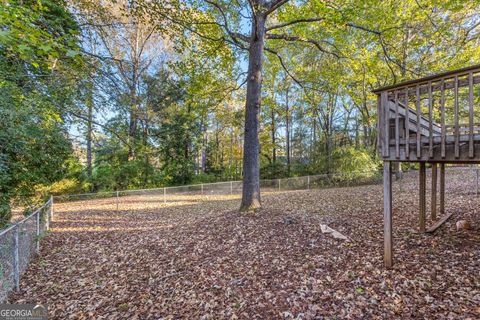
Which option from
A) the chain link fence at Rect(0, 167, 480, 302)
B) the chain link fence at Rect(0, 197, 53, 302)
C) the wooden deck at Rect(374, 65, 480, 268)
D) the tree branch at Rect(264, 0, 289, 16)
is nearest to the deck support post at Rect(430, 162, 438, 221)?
the wooden deck at Rect(374, 65, 480, 268)

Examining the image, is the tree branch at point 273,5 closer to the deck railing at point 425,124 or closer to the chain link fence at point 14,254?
the deck railing at point 425,124

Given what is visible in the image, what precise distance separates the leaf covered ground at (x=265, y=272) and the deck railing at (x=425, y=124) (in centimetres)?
164

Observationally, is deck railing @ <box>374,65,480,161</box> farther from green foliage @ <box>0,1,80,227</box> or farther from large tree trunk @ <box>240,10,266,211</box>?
green foliage @ <box>0,1,80,227</box>

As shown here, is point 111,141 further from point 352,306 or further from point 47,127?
point 352,306

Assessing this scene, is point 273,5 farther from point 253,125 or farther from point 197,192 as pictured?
point 197,192

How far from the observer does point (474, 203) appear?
5770 mm

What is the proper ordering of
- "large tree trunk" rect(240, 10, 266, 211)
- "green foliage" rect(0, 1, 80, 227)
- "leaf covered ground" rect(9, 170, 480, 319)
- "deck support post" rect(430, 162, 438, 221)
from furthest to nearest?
"large tree trunk" rect(240, 10, 266, 211) < "deck support post" rect(430, 162, 438, 221) < "green foliage" rect(0, 1, 80, 227) < "leaf covered ground" rect(9, 170, 480, 319)

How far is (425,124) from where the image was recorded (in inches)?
139

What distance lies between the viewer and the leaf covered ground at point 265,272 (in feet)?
8.35

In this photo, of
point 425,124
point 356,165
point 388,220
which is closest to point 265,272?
point 388,220

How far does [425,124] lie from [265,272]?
3.64m

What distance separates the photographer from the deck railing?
260cm

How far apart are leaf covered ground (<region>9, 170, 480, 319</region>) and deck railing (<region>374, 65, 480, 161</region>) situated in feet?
5.38

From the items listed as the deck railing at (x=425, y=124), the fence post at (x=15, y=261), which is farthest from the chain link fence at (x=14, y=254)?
the deck railing at (x=425, y=124)
